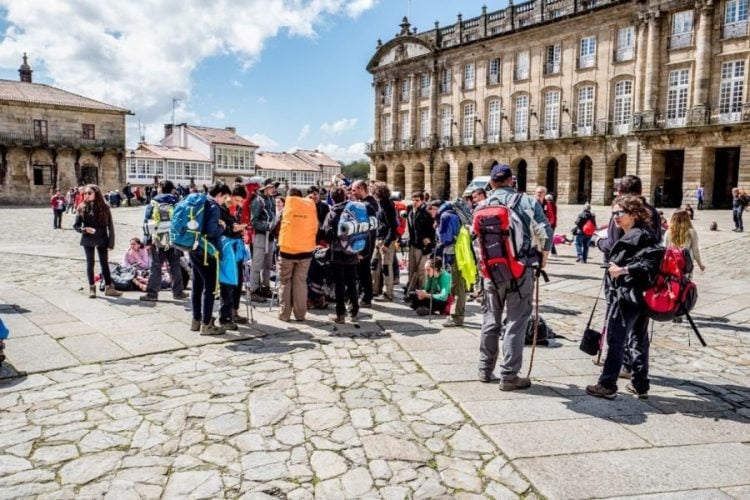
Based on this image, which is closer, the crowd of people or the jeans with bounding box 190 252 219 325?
the crowd of people

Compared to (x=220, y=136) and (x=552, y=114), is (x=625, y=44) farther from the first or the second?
(x=220, y=136)

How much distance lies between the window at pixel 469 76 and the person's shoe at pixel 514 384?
42.4 metres

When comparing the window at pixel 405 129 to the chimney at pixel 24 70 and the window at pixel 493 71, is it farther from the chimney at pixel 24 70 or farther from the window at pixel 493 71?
the chimney at pixel 24 70

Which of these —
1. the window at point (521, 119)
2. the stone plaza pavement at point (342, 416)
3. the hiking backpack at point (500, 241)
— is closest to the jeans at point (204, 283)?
the stone plaza pavement at point (342, 416)

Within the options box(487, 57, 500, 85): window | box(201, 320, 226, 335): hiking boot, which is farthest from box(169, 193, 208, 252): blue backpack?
box(487, 57, 500, 85): window

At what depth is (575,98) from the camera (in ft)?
124

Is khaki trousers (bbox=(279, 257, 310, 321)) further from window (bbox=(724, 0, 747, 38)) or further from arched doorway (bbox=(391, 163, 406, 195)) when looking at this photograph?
arched doorway (bbox=(391, 163, 406, 195))

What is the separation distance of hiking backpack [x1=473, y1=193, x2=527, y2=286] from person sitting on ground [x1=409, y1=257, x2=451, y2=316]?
2472 mm

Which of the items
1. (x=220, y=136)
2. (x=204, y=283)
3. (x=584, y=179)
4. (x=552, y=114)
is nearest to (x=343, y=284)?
(x=204, y=283)

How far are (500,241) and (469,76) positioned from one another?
141ft

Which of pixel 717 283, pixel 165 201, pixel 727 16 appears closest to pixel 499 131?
pixel 727 16

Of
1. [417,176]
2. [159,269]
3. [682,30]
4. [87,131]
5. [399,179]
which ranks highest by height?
[682,30]

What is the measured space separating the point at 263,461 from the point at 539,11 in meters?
41.8

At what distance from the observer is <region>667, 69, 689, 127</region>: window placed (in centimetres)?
3192
